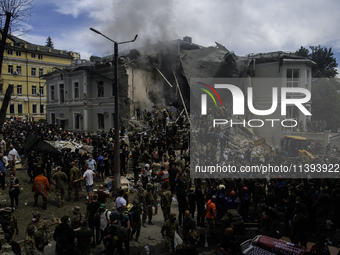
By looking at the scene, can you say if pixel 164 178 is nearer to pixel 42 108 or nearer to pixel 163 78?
pixel 163 78

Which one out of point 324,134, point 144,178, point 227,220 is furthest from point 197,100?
point 227,220

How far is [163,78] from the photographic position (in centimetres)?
2980

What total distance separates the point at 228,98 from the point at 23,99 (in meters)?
41.1

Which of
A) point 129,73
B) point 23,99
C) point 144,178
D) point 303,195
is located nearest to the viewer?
point 303,195

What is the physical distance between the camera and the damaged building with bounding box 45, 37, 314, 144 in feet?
85.4

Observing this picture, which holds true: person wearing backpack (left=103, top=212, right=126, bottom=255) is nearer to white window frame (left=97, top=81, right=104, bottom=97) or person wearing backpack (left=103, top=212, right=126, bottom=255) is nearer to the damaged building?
the damaged building

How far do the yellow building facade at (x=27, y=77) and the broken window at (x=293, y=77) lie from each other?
124 feet

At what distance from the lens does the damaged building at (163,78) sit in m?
26.0

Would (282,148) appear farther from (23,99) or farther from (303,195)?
(23,99)

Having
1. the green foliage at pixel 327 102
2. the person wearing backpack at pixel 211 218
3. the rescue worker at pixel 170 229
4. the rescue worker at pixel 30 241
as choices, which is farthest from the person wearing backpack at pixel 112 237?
the green foliage at pixel 327 102

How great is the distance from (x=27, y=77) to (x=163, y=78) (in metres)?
33.4

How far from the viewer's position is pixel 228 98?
2556 cm

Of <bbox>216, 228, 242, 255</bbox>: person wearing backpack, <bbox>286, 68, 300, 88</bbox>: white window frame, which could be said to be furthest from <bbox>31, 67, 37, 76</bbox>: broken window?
<bbox>216, 228, 242, 255</bbox>: person wearing backpack

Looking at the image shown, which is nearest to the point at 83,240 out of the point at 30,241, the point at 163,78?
the point at 30,241
